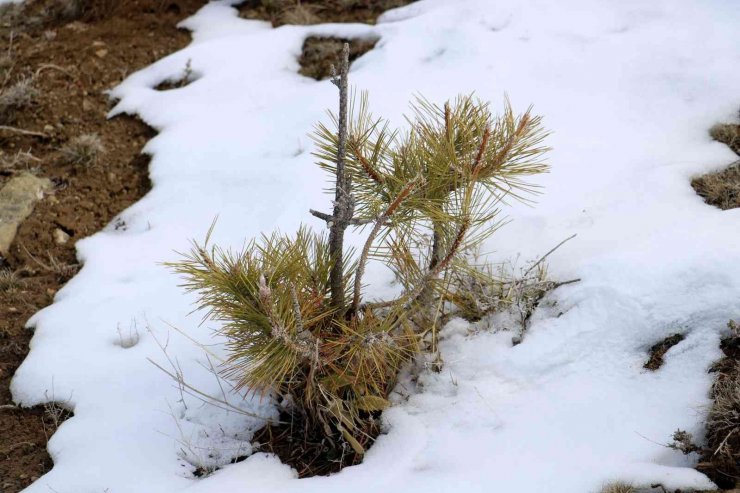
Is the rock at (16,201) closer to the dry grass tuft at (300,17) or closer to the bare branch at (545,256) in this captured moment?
the dry grass tuft at (300,17)

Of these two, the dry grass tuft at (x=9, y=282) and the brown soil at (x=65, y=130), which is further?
the dry grass tuft at (x=9, y=282)

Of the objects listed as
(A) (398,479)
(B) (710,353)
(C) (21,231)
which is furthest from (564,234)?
(C) (21,231)

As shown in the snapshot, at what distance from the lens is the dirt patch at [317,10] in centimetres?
625

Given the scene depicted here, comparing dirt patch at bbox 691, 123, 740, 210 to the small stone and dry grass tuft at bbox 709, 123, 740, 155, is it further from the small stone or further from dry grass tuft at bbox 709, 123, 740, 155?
the small stone

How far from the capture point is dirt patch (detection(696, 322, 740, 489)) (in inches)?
100.0

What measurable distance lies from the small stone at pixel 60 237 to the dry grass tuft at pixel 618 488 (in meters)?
3.66

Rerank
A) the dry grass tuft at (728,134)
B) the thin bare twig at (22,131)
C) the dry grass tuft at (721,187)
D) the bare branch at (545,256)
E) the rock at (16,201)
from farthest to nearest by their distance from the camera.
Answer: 1. the thin bare twig at (22,131)
2. the rock at (16,201)
3. the dry grass tuft at (728,134)
4. the dry grass tuft at (721,187)
5. the bare branch at (545,256)

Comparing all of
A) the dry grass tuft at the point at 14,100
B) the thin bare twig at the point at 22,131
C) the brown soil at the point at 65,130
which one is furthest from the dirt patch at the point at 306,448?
the dry grass tuft at the point at 14,100

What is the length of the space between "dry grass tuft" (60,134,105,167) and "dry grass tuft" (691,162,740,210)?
13.2ft

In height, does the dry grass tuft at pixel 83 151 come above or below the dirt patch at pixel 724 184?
above

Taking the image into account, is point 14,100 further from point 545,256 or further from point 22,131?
point 545,256

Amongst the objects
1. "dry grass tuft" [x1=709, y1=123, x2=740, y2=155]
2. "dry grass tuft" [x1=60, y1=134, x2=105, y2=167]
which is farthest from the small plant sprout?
"dry grass tuft" [x1=60, y1=134, x2=105, y2=167]

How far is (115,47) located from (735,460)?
5806mm

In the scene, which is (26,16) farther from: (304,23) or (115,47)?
(304,23)
